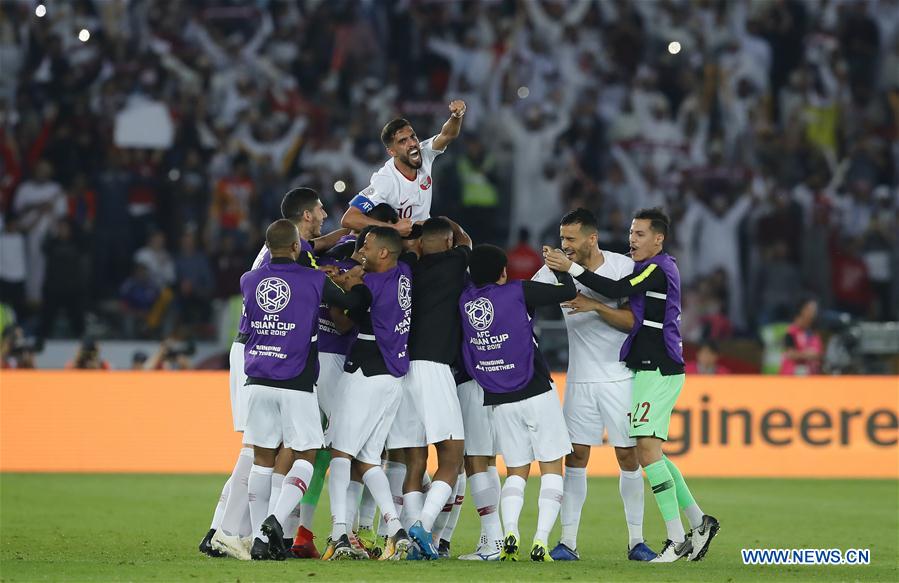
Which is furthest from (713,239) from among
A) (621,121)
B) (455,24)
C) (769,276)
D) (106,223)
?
(106,223)

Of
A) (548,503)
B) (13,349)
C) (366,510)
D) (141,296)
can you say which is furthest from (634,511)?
(141,296)

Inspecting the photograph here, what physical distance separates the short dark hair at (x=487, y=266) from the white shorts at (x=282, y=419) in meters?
1.44

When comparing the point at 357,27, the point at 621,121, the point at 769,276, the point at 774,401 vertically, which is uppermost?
the point at 357,27

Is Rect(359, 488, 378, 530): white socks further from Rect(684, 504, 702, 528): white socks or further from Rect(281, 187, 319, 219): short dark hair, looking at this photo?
Rect(684, 504, 702, 528): white socks

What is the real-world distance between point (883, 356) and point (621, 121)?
5206 mm

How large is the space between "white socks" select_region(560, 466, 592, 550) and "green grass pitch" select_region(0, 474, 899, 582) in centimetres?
20

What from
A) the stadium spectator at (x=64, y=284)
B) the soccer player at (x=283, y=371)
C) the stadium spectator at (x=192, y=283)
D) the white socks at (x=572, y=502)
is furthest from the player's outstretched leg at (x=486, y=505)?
the stadium spectator at (x=64, y=284)

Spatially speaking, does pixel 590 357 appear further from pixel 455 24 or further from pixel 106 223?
pixel 455 24

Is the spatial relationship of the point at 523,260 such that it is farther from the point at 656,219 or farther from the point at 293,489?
the point at 293,489

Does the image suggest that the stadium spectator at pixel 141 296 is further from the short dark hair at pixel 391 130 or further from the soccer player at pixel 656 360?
the soccer player at pixel 656 360

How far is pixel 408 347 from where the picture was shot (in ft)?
32.7

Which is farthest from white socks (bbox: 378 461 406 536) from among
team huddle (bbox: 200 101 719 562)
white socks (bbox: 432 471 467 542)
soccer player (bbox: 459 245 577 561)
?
soccer player (bbox: 459 245 577 561)

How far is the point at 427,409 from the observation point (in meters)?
9.72

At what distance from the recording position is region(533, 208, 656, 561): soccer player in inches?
392
